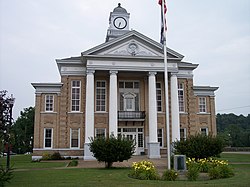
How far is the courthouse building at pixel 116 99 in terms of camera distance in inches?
1278

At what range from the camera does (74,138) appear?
1325 inches

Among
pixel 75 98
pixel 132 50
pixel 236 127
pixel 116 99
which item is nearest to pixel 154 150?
pixel 116 99

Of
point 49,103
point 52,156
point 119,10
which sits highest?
point 119,10

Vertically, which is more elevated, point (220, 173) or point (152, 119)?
point (152, 119)

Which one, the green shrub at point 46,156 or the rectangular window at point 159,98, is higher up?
the rectangular window at point 159,98

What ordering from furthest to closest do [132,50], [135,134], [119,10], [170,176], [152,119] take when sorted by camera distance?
[119,10]
[135,134]
[132,50]
[152,119]
[170,176]

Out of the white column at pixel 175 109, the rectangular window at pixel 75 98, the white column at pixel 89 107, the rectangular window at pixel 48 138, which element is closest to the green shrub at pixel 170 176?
the white column at pixel 89 107

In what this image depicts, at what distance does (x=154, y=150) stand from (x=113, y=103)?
6521 millimetres

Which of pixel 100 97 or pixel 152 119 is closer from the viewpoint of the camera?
pixel 152 119

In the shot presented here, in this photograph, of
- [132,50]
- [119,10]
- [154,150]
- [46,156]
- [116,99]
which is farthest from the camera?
[119,10]

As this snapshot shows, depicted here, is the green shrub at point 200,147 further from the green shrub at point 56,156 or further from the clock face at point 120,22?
the clock face at point 120,22

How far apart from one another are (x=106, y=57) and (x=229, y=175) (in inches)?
824

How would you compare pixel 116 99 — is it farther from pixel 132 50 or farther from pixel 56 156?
pixel 56 156

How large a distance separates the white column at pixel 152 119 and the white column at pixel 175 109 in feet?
7.16
